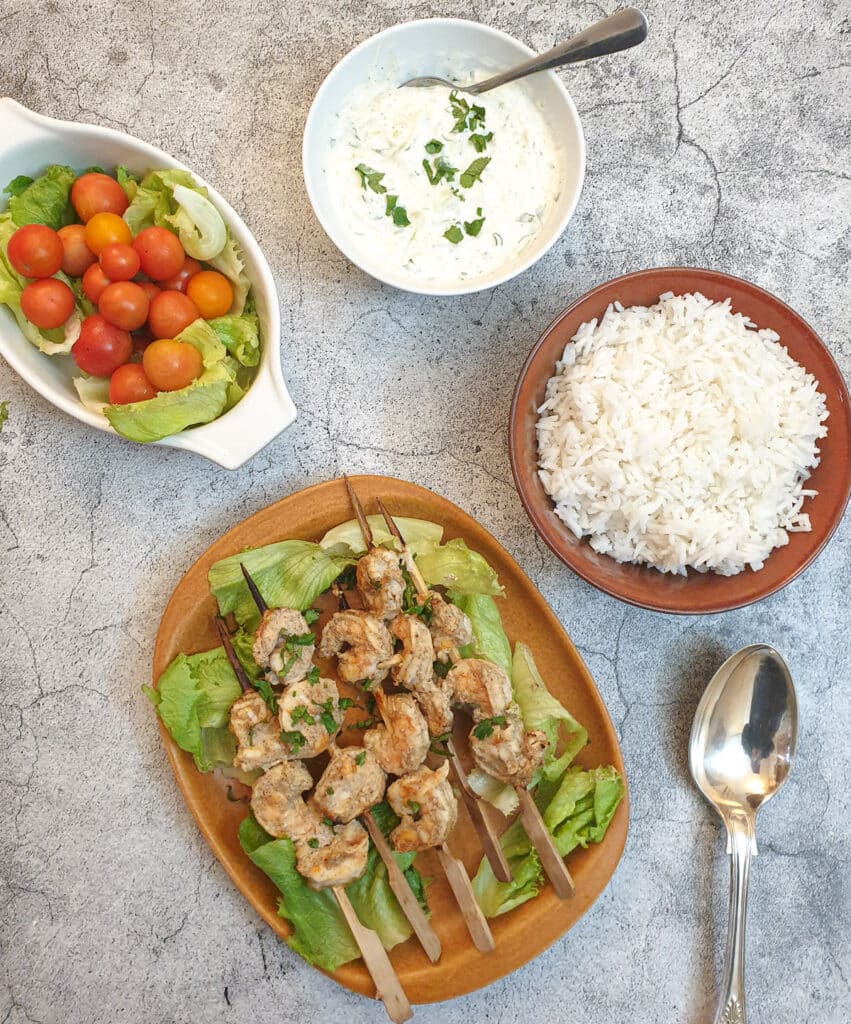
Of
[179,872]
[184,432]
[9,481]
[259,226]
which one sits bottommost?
[179,872]

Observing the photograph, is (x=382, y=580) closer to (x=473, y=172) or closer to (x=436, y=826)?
(x=436, y=826)

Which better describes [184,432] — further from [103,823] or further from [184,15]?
[184,15]

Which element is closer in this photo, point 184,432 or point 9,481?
point 184,432

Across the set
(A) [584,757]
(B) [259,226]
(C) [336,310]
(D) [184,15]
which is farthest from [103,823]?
(D) [184,15]

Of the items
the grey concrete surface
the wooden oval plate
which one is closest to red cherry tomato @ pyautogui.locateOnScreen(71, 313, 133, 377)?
the grey concrete surface

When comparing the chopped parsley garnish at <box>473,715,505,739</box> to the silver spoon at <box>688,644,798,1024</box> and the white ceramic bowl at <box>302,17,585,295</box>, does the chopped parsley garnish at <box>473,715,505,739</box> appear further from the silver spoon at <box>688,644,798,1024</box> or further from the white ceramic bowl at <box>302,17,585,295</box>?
the white ceramic bowl at <box>302,17,585,295</box>
